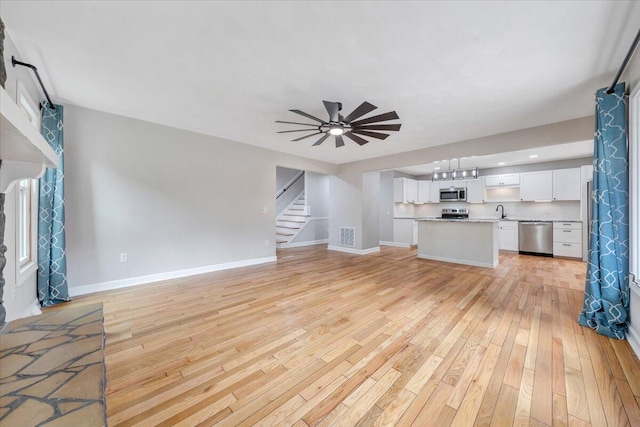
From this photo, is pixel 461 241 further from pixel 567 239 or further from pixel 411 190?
pixel 411 190

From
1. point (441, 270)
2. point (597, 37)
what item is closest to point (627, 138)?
point (597, 37)

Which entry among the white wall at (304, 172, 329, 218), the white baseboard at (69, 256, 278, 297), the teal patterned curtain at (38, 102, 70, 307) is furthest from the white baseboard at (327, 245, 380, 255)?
the teal patterned curtain at (38, 102, 70, 307)

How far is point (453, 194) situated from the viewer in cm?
775

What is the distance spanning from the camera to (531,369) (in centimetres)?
186

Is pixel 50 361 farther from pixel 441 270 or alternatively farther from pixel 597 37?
pixel 441 270

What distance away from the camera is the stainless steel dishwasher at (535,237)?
616 cm

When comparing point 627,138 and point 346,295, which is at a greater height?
point 627,138

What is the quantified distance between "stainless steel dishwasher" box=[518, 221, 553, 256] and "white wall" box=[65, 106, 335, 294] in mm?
6666

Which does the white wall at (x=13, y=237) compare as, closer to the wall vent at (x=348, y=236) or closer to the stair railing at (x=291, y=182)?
the wall vent at (x=348, y=236)

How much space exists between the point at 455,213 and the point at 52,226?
9.07m

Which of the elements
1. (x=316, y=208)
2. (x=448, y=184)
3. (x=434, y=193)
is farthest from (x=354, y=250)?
(x=448, y=184)

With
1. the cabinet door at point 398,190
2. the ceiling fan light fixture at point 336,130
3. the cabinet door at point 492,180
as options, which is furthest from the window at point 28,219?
the cabinet door at point 492,180

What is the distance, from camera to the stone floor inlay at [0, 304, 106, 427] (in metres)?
0.68

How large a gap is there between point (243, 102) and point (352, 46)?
5.39 feet
